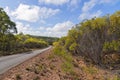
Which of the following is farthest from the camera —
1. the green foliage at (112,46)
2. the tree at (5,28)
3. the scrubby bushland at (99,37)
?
the tree at (5,28)

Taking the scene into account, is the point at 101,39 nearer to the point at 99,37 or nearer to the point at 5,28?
the point at 99,37

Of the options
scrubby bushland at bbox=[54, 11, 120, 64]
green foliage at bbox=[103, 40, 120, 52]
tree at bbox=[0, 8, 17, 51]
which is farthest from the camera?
tree at bbox=[0, 8, 17, 51]

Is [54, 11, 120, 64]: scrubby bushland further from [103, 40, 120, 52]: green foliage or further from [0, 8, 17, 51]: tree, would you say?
[0, 8, 17, 51]: tree

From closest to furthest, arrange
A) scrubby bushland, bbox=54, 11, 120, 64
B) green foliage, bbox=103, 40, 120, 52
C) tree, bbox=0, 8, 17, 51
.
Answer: green foliage, bbox=103, 40, 120, 52, scrubby bushland, bbox=54, 11, 120, 64, tree, bbox=0, 8, 17, 51

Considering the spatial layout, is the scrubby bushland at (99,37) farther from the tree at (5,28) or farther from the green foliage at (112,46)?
the tree at (5,28)

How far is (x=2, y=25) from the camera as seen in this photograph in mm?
48312

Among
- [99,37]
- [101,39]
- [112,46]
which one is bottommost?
[112,46]

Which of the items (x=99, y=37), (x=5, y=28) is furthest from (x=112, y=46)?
(x=5, y=28)

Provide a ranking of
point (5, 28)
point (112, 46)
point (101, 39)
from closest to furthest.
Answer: point (112, 46)
point (101, 39)
point (5, 28)

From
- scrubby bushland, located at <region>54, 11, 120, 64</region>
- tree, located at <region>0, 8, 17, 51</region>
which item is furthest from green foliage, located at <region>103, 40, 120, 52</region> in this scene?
tree, located at <region>0, 8, 17, 51</region>

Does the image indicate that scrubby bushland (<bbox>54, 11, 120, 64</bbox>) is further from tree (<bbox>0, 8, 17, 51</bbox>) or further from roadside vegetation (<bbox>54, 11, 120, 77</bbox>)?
tree (<bbox>0, 8, 17, 51</bbox>)

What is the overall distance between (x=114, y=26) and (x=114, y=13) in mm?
2071

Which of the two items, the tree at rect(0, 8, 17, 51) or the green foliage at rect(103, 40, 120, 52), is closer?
the green foliage at rect(103, 40, 120, 52)

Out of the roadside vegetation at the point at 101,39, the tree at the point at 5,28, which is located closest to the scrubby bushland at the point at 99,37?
the roadside vegetation at the point at 101,39
